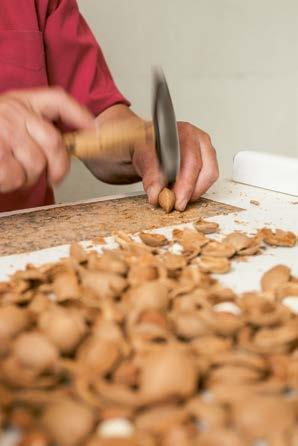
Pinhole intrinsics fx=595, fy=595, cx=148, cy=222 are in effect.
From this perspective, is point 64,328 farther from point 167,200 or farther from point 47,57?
point 47,57

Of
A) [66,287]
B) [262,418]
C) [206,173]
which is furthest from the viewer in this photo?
[206,173]

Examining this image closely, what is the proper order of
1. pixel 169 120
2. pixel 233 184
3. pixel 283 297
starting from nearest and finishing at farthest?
pixel 283 297 < pixel 169 120 < pixel 233 184

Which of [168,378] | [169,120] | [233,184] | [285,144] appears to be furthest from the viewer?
[285,144]

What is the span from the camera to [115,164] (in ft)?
4.10

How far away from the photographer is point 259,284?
26.2 inches

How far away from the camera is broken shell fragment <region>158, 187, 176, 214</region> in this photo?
99 centimetres

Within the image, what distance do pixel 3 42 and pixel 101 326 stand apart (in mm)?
950

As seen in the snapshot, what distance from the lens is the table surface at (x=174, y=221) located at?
0.74 metres

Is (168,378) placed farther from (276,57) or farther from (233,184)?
(276,57)

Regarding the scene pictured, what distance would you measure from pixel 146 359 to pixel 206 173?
26.4 inches

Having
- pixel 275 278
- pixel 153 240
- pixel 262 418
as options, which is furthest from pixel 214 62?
pixel 262 418

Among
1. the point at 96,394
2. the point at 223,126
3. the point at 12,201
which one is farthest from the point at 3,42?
the point at 223,126

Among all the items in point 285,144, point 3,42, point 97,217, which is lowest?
point 285,144

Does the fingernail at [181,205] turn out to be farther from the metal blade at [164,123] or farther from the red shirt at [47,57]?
the red shirt at [47,57]
